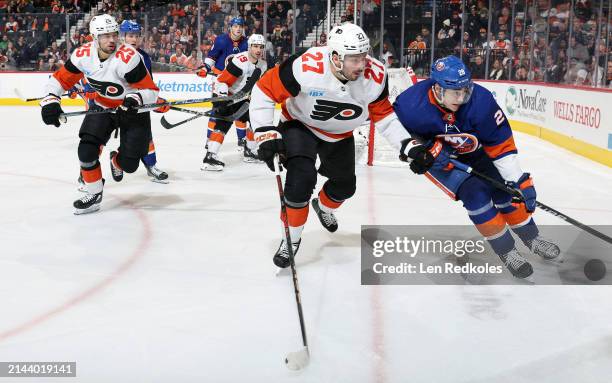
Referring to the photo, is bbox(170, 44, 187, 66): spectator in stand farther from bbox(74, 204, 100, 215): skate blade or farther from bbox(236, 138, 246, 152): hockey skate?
bbox(74, 204, 100, 215): skate blade

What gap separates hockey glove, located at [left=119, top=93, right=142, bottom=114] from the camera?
13.3 feet

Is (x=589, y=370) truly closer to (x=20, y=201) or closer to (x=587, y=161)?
(x=20, y=201)

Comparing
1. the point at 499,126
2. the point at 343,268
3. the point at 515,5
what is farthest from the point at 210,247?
the point at 515,5

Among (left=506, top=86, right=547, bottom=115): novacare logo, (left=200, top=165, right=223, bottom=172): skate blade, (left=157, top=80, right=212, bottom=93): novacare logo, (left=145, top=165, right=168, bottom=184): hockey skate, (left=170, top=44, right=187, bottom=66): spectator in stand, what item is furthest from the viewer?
(left=170, top=44, right=187, bottom=66): spectator in stand

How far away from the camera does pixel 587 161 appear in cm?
635

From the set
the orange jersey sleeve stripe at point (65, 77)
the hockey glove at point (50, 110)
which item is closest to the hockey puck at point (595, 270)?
the hockey glove at point (50, 110)

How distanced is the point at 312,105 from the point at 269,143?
0.30 m

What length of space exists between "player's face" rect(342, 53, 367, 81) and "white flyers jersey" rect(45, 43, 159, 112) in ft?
5.82

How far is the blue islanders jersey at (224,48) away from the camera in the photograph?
21.9 ft

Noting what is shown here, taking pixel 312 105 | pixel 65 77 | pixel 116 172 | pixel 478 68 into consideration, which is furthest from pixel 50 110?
pixel 478 68

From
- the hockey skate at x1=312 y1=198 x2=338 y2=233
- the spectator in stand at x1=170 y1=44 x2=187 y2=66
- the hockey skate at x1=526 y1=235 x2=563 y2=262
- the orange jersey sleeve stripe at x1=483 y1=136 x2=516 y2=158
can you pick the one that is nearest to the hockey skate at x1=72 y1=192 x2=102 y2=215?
the hockey skate at x1=312 y1=198 x2=338 y2=233

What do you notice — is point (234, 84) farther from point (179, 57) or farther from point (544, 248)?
point (179, 57)

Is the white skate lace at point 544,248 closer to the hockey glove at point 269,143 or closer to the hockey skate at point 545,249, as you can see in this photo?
the hockey skate at point 545,249

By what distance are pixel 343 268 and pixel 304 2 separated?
894 cm
